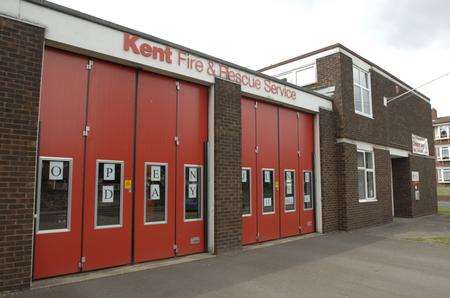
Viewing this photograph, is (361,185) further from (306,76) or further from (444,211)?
(444,211)

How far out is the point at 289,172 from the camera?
467 inches

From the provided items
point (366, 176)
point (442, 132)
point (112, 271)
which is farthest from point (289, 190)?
point (442, 132)

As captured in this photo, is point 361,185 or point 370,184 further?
point 370,184

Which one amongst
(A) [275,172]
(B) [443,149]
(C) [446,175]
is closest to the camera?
(A) [275,172]

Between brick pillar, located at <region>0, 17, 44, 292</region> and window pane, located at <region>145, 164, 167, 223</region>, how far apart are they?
2.37 meters

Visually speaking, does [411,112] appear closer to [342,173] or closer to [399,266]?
[342,173]

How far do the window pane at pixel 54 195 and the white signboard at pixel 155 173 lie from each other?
1.75 m

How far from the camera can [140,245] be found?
7832mm

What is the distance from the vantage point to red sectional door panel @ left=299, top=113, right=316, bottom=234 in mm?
12359

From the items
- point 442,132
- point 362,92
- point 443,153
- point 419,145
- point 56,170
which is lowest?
point 56,170

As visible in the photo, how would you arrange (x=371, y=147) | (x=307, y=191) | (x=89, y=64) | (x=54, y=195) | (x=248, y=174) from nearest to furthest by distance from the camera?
(x=54, y=195) < (x=89, y=64) < (x=248, y=174) < (x=307, y=191) < (x=371, y=147)

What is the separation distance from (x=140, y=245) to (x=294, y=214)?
18.0 ft

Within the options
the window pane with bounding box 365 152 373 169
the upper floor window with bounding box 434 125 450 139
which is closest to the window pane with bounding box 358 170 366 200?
the window pane with bounding box 365 152 373 169

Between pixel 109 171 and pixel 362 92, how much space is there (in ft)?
36.2
